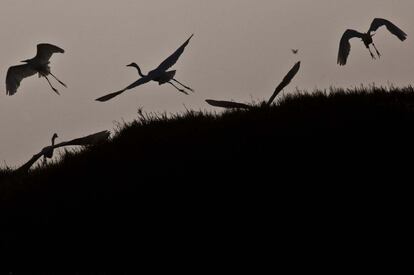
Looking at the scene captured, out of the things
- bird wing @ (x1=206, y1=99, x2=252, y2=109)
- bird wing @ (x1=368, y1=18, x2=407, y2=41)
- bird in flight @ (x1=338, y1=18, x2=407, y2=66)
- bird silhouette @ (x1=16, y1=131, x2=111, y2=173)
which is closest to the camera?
bird silhouette @ (x1=16, y1=131, x2=111, y2=173)

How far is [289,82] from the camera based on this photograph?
557 inches

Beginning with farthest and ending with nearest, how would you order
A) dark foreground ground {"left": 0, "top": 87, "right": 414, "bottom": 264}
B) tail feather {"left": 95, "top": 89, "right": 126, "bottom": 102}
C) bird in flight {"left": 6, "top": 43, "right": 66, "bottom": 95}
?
bird in flight {"left": 6, "top": 43, "right": 66, "bottom": 95}, tail feather {"left": 95, "top": 89, "right": 126, "bottom": 102}, dark foreground ground {"left": 0, "top": 87, "right": 414, "bottom": 264}

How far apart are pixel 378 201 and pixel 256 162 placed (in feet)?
6.07

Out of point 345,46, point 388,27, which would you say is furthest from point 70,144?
point 388,27

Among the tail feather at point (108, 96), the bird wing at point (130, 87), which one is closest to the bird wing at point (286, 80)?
the bird wing at point (130, 87)

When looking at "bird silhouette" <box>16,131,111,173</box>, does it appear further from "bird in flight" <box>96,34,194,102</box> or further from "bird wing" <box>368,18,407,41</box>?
"bird wing" <box>368,18,407,41</box>

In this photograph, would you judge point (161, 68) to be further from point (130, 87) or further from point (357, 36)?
point (357, 36)

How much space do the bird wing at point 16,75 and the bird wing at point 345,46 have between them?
586 cm

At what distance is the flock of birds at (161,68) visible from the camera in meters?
13.6

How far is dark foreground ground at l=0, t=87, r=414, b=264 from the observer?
10625 millimetres

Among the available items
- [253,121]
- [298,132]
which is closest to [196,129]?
[253,121]

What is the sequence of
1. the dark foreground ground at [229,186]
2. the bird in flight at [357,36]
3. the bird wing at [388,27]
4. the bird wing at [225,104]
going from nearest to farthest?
the dark foreground ground at [229,186] < the bird wing at [225,104] < the bird wing at [388,27] < the bird in flight at [357,36]

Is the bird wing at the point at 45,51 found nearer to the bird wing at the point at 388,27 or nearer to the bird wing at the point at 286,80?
the bird wing at the point at 286,80

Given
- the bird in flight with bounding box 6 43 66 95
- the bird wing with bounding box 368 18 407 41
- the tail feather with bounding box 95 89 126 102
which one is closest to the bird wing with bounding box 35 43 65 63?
the bird in flight with bounding box 6 43 66 95
